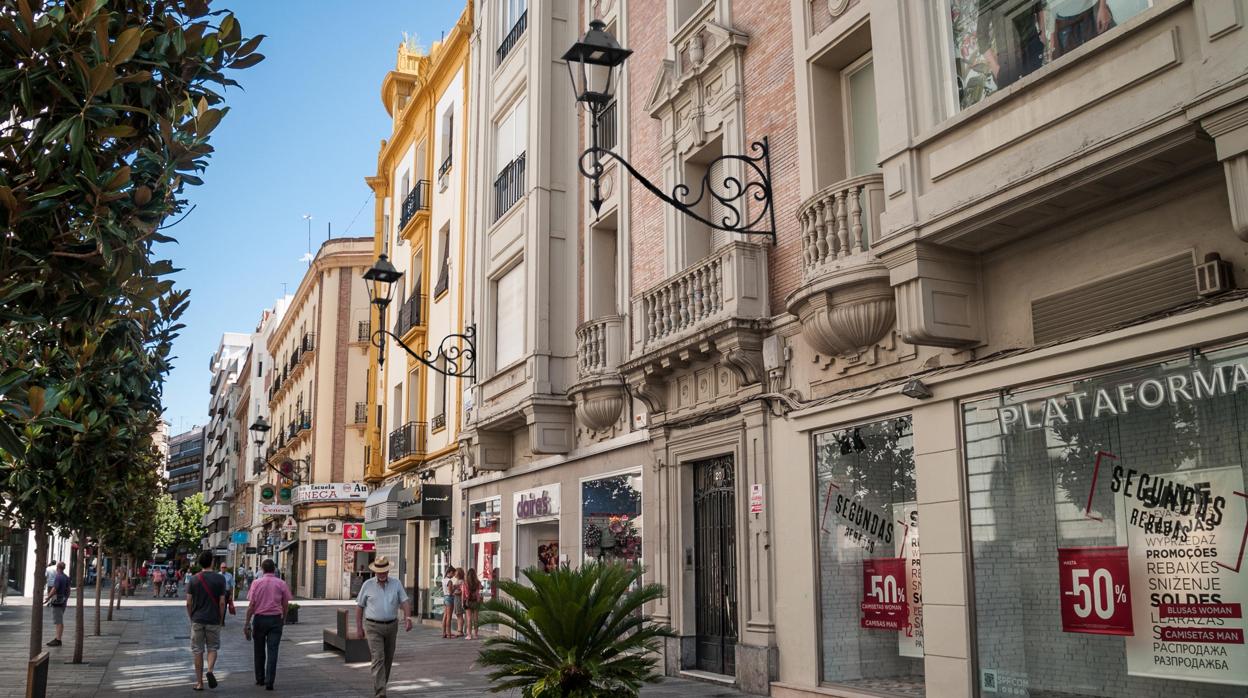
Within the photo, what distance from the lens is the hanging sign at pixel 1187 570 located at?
7641 millimetres

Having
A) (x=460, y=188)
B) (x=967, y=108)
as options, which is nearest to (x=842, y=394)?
(x=967, y=108)

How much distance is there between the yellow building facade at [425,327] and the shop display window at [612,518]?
751 centimetres

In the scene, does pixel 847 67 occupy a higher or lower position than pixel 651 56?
lower

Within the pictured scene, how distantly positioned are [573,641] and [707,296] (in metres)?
6.15

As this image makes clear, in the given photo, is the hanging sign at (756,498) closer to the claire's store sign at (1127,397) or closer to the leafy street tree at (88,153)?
the claire's store sign at (1127,397)

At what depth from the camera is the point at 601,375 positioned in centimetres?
1716

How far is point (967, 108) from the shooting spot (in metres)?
9.42

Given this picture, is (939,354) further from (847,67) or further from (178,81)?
(178,81)

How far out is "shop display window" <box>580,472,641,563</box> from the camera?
659 inches

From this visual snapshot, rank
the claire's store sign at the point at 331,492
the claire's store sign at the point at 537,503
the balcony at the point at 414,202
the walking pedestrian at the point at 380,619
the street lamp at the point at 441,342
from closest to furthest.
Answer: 1. the walking pedestrian at the point at 380,619
2. the claire's store sign at the point at 537,503
3. the street lamp at the point at 441,342
4. the balcony at the point at 414,202
5. the claire's store sign at the point at 331,492

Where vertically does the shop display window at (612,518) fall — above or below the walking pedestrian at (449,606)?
above

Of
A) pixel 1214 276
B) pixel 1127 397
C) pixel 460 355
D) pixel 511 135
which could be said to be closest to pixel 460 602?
pixel 460 355

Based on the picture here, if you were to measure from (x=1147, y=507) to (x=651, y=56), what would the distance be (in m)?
11.3

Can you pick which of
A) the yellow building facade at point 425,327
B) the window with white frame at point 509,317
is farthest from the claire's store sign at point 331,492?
the window with white frame at point 509,317
